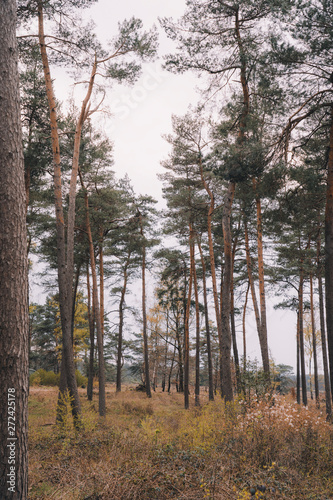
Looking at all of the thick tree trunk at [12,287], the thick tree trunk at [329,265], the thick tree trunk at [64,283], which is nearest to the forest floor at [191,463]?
the thick tree trunk at [64,283]

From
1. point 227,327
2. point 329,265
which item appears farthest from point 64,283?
point 329,265

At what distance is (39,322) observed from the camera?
102 feet

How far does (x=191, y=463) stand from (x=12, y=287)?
357 cm

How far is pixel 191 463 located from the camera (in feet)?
14.4

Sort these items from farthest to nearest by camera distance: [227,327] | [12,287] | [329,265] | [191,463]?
[227,327], [329,265], [191,463], [12,287]

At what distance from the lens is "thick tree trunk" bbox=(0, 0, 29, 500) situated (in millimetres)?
2482

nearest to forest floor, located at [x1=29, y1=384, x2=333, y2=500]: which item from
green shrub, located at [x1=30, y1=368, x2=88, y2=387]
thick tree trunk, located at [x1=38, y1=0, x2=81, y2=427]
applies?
thick tree trunk, located at [x1=38, y1=0, x2=81, y2=427]

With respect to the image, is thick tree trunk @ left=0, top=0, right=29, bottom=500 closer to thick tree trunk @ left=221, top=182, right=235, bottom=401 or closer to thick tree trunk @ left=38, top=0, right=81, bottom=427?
→ thick tree trunk @ left=38, top=0, right=81, bottom=427

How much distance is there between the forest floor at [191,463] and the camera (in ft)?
11.8

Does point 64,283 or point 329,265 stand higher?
point 329,265

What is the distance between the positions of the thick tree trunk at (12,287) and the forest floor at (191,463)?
1377 millimetres

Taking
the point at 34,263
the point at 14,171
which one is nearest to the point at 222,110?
the point at 14,171

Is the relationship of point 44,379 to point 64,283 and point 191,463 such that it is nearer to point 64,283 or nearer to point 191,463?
point 64,283

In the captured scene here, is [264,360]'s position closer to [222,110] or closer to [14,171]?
[222,110]
